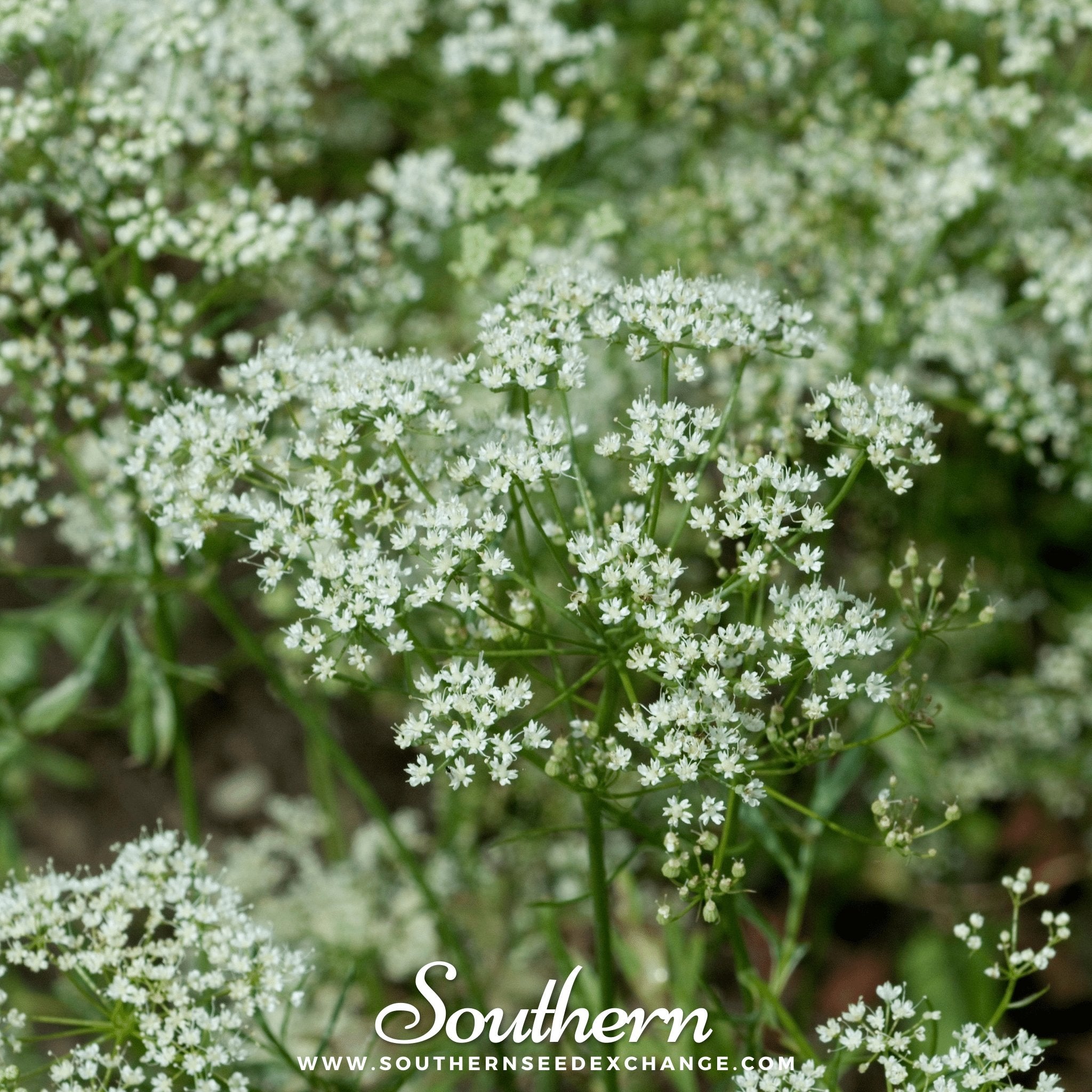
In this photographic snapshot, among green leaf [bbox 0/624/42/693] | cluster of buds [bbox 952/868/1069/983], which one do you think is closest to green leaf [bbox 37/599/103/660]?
green leaf [bbox 0/624/42/693]

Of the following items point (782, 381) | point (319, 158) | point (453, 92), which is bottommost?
point (782, 381)

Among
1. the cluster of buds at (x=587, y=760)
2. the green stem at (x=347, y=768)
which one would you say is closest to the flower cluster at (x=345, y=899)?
the green stem at (x=347, y=768)

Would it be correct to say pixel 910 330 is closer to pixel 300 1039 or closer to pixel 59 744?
pixel 300 1039

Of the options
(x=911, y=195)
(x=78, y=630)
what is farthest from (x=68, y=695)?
(x=911, y=195)

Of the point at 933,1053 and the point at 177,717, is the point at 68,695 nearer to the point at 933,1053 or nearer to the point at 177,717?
the point at 177,717

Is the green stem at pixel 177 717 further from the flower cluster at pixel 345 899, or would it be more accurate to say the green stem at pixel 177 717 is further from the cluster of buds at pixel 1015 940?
the cluster of buds at pixel 1015 940

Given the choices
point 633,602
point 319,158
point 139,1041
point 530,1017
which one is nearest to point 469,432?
point 633,602

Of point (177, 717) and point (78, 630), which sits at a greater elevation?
point (78, 630)
